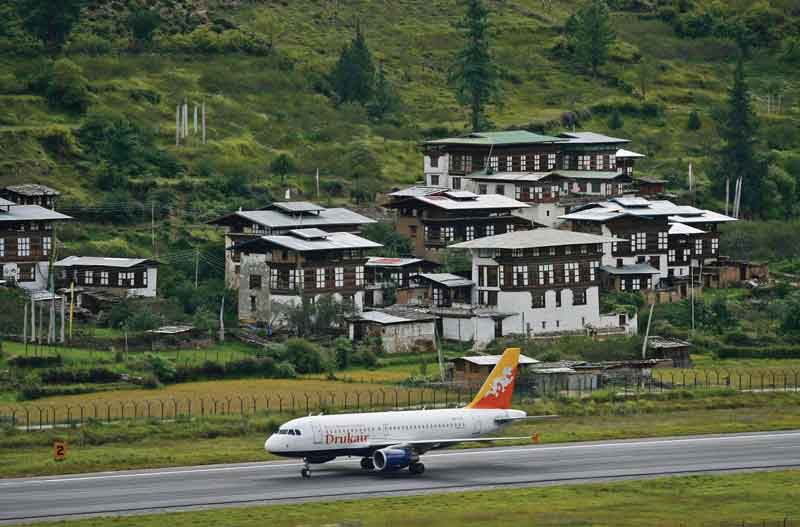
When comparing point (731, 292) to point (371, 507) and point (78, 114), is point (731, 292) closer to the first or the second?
point (78, 114)

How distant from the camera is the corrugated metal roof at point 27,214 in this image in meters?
154

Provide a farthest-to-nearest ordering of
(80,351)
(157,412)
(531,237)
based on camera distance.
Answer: (531,237), (80,351), (157,412)

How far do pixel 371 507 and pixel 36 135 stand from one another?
4179 inches

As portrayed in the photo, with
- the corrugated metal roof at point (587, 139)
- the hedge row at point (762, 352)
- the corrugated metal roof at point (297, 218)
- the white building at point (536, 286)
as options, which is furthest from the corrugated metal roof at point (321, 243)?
the corrugated metal roof at point (587, 139)

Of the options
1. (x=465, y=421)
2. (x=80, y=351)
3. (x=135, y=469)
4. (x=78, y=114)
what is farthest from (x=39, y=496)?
(x=78, y=114)

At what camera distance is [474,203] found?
178 meters

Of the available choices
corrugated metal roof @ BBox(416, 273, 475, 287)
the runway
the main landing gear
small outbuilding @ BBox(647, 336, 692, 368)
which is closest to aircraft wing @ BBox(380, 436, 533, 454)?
the runway

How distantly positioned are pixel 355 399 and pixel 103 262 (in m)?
40.2

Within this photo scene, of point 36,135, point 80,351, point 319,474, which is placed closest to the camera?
point 319,474

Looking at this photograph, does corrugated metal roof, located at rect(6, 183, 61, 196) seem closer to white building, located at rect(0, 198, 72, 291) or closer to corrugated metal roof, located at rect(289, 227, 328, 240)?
white building, located at rect(0, 198, 72, 291)

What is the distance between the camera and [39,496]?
295ft

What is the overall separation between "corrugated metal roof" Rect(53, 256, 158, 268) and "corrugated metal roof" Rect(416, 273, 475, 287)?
885 inches

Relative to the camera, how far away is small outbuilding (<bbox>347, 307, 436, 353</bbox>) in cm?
14825

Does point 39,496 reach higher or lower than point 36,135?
lower
